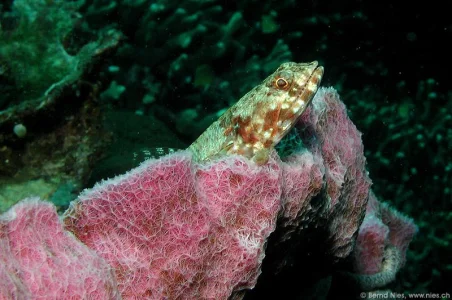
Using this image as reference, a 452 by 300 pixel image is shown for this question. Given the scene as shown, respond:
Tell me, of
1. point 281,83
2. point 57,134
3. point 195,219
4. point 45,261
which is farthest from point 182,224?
point 57,134

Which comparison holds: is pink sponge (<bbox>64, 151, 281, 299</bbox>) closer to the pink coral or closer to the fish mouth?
the fish mouth

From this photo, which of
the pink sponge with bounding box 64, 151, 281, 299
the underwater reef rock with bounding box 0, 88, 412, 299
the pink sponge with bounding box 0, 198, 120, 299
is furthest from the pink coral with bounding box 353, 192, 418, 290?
the pink sponge with bounding box 0, 198, 120, 299

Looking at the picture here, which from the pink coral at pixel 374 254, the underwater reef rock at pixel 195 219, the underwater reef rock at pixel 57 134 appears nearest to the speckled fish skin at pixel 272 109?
the underwater reef rock at pixel 195 219

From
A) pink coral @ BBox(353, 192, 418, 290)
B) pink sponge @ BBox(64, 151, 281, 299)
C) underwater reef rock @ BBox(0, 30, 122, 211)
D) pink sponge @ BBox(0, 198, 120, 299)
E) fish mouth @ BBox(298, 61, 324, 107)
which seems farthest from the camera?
underwater reef rock @ BBox(0, 30, 122, 211)

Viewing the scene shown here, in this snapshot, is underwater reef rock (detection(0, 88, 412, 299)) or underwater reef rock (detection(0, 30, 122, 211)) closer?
underwater reef rock (detection(0, 88, 412, 299))

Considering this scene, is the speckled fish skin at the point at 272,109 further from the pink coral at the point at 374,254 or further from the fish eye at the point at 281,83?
the pink coral at the point at 374,254

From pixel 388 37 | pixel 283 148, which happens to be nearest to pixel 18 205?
pixel 283 148

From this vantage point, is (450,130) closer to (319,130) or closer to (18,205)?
(319,130)
